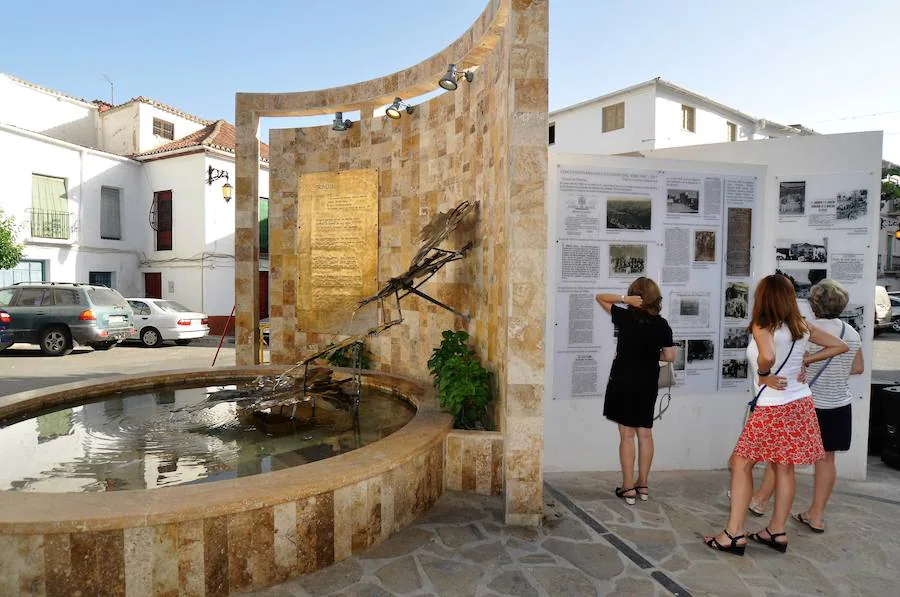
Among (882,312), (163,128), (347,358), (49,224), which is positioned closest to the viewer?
(347,358)

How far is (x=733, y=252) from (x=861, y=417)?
1.88 meters

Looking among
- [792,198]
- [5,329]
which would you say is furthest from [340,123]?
[5,329]

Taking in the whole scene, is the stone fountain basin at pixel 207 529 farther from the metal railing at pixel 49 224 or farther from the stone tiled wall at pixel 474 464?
the metal railing at pixel 49 224

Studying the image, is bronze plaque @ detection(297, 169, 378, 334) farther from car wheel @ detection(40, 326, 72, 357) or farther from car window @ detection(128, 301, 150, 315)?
car window @ detection(128, 301, 150, 315)

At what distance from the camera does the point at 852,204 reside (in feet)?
16.3

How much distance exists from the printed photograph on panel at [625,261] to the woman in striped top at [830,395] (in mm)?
1363

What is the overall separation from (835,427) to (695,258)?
5.87 ft

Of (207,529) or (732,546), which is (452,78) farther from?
(732,546)

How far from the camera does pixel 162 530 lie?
2713mm

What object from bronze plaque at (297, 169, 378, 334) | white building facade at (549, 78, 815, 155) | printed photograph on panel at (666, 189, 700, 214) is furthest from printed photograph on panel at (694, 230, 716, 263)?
white building facade at (549, 78, 815, 155)

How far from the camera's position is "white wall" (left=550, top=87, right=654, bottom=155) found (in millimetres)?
24891

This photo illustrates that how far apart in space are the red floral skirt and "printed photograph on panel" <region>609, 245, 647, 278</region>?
1707 mm

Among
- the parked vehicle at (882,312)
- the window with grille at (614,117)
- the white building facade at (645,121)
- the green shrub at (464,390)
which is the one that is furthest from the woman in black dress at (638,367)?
the window with grille at (614,117)

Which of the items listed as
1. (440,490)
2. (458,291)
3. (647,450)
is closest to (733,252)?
(647,450)
